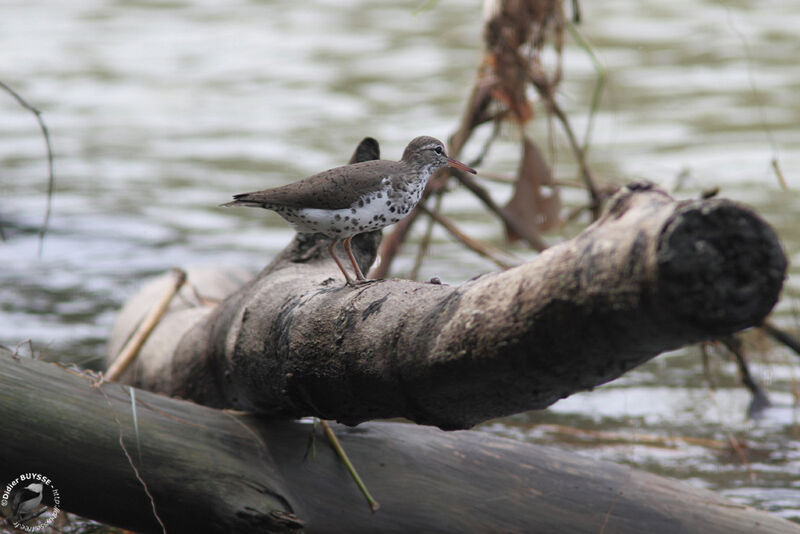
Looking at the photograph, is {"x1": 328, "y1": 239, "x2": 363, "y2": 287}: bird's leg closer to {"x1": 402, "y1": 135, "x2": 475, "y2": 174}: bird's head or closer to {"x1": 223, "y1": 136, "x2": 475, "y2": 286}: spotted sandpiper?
{"x1": 223, "y1": 136, "x2": 475, "y2": 286}: spotted sandpiper

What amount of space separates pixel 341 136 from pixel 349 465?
23.4ft

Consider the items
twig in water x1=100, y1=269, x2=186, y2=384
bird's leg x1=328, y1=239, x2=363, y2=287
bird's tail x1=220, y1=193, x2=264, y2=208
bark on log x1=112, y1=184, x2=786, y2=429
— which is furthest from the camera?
twig in water x1=100, y1=269, x2=186, y2=384

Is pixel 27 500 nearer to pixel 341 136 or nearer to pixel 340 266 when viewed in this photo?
pixel 340 266

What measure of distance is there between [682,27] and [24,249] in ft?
30.5

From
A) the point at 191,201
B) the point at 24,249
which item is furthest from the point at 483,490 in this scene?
the point at 191,201

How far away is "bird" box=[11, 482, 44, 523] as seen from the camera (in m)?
2.87

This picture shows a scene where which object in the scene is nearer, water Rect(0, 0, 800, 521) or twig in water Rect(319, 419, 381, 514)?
Answer: twig in water Rect(319, 419, 381, 514)

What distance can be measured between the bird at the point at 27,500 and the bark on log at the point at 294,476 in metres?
0.07

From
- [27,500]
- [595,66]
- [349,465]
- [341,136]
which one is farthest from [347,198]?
[341,136]

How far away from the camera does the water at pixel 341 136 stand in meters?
5.52

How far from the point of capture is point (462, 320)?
2.16m

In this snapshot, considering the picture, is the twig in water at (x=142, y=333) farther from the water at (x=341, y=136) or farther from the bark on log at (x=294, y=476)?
the bark on log at (x=294, y=476)

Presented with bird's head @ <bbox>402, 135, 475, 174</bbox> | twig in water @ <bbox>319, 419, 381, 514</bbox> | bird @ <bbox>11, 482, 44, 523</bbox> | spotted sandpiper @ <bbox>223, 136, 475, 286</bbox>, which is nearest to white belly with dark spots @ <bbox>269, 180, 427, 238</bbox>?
spotted sandpiper @ <bbox>223, 136, 475, 286</bbox>

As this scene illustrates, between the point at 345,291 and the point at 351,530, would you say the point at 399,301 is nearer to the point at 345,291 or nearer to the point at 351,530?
the point at 345,291
